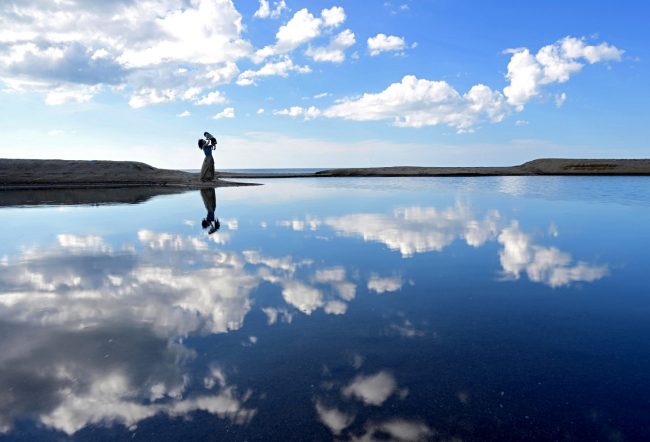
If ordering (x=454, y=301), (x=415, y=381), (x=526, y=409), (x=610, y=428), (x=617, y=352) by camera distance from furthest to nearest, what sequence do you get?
(x=454, y=301), (x=617, y=352), (x=415, y=381), (x=526, y=409), (x=610, y=428)

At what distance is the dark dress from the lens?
58312 millimetres

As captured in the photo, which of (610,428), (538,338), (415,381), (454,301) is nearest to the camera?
(610,428)

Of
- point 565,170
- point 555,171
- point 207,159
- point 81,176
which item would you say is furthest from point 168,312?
point 565,170

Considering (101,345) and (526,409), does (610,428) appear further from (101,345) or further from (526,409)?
(101,345)

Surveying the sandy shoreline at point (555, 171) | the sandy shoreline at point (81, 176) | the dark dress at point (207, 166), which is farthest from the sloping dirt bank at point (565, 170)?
the sandy shoreline at point (81, 176)

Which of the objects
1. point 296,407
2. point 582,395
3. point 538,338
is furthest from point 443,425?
point 538,338

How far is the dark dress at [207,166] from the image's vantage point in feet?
191

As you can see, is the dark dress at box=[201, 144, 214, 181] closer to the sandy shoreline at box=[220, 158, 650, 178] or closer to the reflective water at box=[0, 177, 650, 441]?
the sandy shoreline at box=[220, 158, 650, 178]

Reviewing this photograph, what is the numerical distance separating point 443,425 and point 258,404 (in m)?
2.25

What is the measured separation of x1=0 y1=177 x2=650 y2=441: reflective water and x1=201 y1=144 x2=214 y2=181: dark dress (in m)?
44.5

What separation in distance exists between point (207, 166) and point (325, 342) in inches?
2339

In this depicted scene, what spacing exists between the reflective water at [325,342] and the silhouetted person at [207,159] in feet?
144

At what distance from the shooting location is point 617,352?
6.70 m

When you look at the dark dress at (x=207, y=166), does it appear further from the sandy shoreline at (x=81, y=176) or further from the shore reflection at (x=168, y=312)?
the shore reflection at (x=168, y=312)
